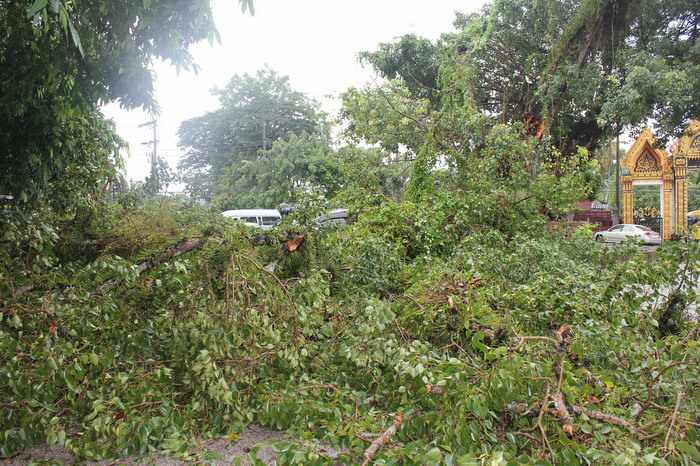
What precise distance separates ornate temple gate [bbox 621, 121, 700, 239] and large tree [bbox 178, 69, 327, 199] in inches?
692

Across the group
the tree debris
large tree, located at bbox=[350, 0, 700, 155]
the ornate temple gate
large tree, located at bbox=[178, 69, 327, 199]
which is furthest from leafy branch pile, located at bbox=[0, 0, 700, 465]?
large tree, located at bbox=[178, 69, 327, 199]

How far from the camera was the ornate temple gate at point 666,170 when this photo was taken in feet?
63.3

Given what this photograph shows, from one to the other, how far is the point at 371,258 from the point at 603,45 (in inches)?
356

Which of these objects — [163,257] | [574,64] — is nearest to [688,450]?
[163,257]

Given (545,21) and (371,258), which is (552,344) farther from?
Result: (545,21)

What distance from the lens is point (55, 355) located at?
2.23 meters

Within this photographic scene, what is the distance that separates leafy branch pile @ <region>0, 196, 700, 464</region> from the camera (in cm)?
202

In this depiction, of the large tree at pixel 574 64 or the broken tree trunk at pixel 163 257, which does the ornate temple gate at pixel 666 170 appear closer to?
the large tree at pixel 574 64

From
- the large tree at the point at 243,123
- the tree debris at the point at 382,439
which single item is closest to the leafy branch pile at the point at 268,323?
the tree debris at the point at 382,439

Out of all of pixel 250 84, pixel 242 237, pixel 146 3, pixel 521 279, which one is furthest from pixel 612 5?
pixel 250 84

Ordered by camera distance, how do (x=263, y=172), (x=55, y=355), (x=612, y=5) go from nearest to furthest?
(x=55, y=355) → (x=612, y=5) → (x=263, y=172)

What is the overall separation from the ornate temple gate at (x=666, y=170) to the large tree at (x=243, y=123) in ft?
57.7

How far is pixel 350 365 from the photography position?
9.76 feet

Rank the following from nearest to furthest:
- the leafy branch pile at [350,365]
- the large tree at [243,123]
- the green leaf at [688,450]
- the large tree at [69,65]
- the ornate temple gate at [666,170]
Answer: the green leaf at [688,450], the leafy branch pile at [350,365], the large tree at [69,65], the ornate temple gate at [666,170], the large tree at [243,123]
